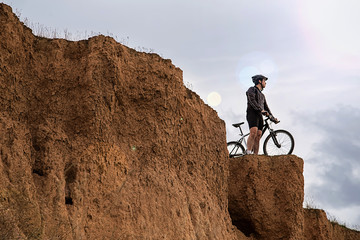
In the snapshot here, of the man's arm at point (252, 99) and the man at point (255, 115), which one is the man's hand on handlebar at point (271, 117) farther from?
the man's arm at point (252, 99)

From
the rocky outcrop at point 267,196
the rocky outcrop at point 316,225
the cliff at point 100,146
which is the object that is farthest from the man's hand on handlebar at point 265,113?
the rocky outcrop at point 316,225

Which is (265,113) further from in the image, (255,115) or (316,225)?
(316,225)

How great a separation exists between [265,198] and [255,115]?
2.30 meters

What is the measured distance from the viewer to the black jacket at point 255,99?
46.3 ft

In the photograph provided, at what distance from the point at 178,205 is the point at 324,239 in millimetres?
7653

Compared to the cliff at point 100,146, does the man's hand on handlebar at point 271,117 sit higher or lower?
higher

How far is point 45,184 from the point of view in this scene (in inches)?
335

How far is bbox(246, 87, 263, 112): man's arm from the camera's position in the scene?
14.1 m

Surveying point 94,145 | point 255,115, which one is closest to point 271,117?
point 255,115

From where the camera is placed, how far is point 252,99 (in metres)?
14.2

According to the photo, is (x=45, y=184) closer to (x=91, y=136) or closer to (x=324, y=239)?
(x=91, y=136)

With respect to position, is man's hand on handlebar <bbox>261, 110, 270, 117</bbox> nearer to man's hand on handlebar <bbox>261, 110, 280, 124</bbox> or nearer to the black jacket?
man's hand on handlebar <bbox>261, 110, 280, 124</bbox>

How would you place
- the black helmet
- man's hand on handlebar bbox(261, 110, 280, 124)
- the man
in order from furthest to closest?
the black helmet, man's hand on handlebar bbox(261, 110, 280, 124), the man

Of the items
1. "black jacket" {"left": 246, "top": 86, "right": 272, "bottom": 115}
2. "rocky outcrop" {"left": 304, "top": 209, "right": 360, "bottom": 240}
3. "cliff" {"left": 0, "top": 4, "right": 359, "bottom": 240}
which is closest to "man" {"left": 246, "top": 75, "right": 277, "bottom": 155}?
"black jacket" {"left": 246, "top": 86, "right": 272, "bottom": 115}
